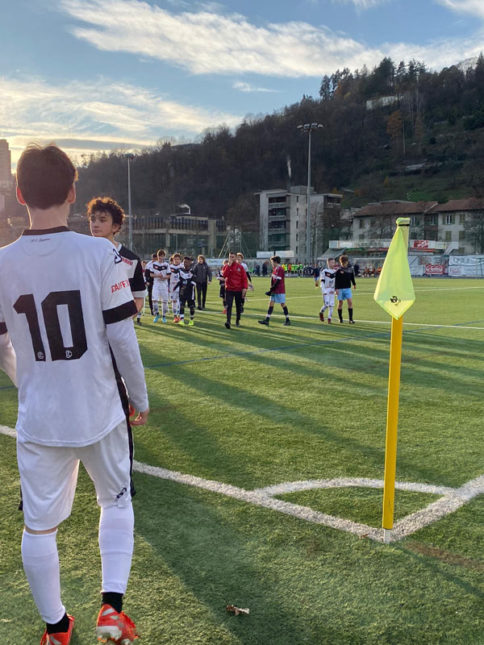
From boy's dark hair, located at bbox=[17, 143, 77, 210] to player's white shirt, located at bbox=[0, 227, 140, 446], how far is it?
0.47 feet

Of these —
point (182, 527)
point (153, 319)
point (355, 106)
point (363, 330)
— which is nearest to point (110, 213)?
point (182, 527)

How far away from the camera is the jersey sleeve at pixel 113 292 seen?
227 cm

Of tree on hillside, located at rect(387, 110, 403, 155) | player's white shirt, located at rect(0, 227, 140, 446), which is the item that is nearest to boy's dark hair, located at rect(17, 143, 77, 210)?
player's white shirt, located at rect(0, 227, 140, 446)

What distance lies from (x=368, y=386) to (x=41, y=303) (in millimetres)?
6024

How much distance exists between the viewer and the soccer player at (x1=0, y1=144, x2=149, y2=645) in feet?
7.25

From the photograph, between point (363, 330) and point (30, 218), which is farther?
point (363, 330)

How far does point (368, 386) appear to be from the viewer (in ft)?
24.8

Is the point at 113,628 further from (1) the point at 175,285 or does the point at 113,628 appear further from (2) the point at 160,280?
(2) the point at 160,280

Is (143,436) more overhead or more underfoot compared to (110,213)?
more underfoot

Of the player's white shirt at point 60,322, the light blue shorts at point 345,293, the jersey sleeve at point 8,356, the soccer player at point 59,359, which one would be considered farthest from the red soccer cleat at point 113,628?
the light blue shorts at point 345,293

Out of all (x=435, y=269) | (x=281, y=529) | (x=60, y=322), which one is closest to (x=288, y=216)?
(x=435, y=269)

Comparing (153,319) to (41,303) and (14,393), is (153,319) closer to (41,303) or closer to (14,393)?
(14,393)

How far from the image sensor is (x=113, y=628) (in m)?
2.25

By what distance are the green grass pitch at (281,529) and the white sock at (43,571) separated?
30cm
